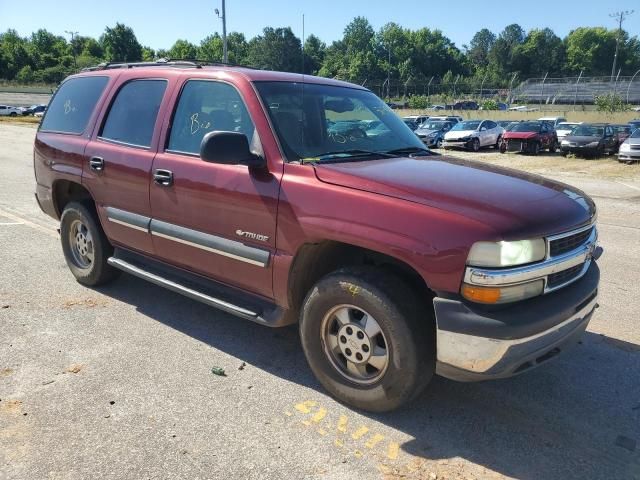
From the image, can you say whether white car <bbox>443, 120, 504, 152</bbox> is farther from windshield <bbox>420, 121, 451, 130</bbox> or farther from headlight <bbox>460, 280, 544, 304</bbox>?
headlight <bbox>460, 280, 544, 304</bbox>

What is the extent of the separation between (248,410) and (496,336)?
150 centimetres

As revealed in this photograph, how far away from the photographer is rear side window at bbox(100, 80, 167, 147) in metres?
4.18

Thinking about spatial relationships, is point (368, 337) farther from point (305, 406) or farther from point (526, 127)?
point (526, 127)

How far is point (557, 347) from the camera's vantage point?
2914 mm

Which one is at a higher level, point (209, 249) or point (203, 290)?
point (209, 249)

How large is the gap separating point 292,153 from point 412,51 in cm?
14746

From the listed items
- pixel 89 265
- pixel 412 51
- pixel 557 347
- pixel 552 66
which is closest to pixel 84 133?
pixel 89 265

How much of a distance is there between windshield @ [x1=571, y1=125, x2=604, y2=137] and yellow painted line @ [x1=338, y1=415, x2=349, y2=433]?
80.5ft

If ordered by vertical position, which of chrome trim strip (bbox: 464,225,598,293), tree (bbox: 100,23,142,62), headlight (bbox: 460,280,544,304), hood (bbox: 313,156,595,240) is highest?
tree (bbox: 100,23,142,62)

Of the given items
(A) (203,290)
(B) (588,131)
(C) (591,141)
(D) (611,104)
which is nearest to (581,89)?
(D) (611,104)

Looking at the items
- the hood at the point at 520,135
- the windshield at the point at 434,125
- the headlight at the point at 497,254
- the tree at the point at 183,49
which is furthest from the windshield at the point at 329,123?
the tree at the point at 183,49

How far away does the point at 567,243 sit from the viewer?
9.68ft

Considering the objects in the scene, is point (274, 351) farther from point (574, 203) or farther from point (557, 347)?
point (574, 203)

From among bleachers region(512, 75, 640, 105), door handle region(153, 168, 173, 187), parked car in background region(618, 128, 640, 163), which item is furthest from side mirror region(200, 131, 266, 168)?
bleachers region(512, 75, 640, 105)
